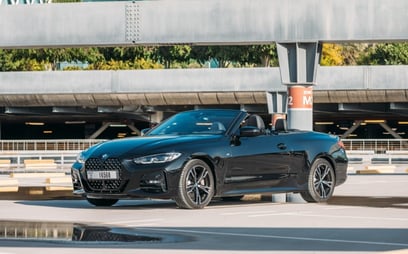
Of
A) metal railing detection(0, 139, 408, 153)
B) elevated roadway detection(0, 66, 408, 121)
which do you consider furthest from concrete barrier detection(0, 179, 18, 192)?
elevated roadway detection(0, 66, 408, 121)

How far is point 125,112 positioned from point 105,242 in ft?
200

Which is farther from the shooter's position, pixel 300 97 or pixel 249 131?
pixel 300 97

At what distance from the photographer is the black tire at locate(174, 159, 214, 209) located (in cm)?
1673

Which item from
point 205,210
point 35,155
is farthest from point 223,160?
point 35,155

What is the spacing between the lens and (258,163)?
18078mm

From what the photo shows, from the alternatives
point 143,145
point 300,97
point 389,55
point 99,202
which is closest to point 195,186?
point 143,145

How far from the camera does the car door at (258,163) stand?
17.7m

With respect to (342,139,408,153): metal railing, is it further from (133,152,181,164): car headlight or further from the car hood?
(133,152,181,164): car headlight

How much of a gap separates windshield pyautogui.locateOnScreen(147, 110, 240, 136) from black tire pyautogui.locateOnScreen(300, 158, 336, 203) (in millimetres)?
1818

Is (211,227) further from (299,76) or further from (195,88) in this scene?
(195,88)

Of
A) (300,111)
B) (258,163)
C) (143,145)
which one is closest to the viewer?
(143,145)

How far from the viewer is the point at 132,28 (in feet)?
76.4

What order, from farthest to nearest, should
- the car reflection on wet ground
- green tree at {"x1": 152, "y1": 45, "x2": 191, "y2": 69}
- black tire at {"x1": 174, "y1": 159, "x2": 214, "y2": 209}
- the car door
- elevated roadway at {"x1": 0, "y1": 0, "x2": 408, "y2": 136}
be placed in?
green tree at {"x1": 152, "y1": 45, "x2": 191, "y2": 69} < elevated roadway at {"x1": 0, "y1": 0, "x2": 408, "y2": 136} < the car door < black tire at {"x1": 174, "y1": 159, "x2": 214, "y2": 209} < the car reflection on wet ground

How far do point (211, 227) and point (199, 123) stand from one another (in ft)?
15.3
